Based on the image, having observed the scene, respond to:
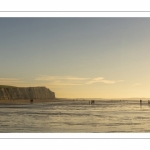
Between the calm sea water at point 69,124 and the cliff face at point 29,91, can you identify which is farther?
the cliff face at point 29,91

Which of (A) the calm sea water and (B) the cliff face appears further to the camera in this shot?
(B) the cliff face

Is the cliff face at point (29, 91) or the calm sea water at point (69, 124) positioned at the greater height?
the cliff face at point (29, 91)

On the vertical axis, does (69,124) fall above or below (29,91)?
below

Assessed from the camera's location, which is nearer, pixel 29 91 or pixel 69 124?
pixel 69 124

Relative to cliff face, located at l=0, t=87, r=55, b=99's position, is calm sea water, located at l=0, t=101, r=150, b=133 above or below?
below
